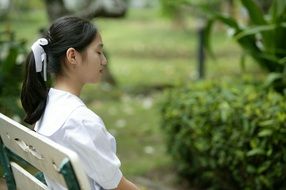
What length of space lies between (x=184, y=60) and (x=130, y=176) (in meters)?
8.92

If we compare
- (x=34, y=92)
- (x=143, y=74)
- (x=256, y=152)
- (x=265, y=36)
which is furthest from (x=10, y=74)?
(x=143, y=74)

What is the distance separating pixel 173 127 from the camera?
436 cm

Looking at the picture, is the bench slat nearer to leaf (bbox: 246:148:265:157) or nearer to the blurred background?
the blurred background

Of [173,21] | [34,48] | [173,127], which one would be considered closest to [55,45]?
[34,48]

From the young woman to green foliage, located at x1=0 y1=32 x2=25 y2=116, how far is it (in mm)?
2364

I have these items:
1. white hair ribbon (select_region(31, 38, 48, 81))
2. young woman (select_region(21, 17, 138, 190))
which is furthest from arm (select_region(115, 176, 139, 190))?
white hair ribbon (select_region(31, 38, 48, 81))

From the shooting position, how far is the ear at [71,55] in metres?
1.98

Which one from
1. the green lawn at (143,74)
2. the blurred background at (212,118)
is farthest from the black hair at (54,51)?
the green lawn at (143,74)

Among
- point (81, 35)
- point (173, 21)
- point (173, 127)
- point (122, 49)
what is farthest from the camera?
point (173, 21)

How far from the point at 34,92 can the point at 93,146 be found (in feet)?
1.37

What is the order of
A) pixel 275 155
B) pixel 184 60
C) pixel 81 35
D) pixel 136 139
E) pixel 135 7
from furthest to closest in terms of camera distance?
pixel 135 7 < pixel 184 60 < pixel 136 139 < pixel 275 155 < pixel 81 35

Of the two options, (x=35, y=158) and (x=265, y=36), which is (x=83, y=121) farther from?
(x=265, y=36)

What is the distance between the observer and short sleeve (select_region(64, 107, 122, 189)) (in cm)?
181

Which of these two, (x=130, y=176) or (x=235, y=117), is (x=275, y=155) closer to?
(x=235, y=117)
